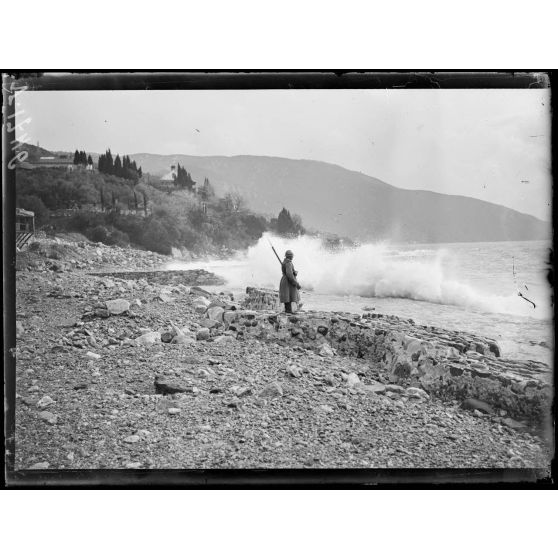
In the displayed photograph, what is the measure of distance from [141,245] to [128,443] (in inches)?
44.4

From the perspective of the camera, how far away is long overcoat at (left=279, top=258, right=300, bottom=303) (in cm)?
279

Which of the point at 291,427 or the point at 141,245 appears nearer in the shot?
the point at 291,427

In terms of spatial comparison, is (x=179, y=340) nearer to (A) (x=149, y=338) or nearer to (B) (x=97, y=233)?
(A) (x=149, y=338)

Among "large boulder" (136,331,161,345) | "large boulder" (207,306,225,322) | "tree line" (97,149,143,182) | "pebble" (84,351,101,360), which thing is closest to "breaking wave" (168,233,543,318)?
"large boulder" (207,306,225,322)

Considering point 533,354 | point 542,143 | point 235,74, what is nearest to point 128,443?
point 235,74

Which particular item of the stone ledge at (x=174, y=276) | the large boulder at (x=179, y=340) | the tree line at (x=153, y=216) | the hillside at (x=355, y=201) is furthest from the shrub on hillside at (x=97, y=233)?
the large boulder at (x=179, y=340)

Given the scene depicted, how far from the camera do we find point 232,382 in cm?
271

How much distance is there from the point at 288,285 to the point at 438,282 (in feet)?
2.88

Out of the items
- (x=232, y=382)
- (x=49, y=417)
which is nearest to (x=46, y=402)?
(x=49, y=417)

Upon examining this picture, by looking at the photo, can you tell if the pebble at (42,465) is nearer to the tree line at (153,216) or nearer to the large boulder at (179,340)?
the large boulder at (179,340)

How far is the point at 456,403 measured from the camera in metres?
2.70

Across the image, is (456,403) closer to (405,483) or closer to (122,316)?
(405,483)

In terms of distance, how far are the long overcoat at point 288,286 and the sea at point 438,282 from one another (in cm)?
4

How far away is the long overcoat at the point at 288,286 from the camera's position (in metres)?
2.79
